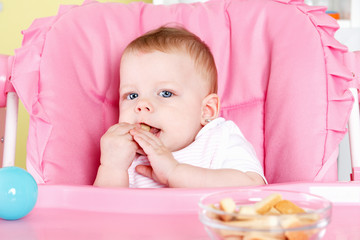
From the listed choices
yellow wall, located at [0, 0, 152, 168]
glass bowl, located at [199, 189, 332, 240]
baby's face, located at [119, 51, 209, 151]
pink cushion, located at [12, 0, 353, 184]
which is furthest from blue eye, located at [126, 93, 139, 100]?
yellow wall, located at [0, 0, 152, 168]

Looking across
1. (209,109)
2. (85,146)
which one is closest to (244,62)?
(209,109)

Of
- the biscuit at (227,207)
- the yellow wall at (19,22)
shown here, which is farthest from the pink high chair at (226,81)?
the yellow wall at (19,22)

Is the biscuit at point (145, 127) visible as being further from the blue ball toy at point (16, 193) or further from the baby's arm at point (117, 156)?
the blue ball toy at point (16, 193)

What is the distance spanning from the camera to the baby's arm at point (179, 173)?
82cm

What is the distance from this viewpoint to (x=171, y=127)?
953 mm

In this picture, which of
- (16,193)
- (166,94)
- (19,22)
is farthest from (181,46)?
(19,22)

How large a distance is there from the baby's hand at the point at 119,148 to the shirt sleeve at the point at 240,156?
180mm

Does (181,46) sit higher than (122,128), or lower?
higher

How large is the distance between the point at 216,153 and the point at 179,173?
148 mm

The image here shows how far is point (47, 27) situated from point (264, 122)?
504mm

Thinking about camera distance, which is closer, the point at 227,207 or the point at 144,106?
the point at 227,207

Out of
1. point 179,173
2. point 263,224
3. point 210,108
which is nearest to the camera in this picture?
point 263,224

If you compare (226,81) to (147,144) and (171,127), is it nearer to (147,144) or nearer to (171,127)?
(171,127)

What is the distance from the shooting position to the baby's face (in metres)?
0.94
